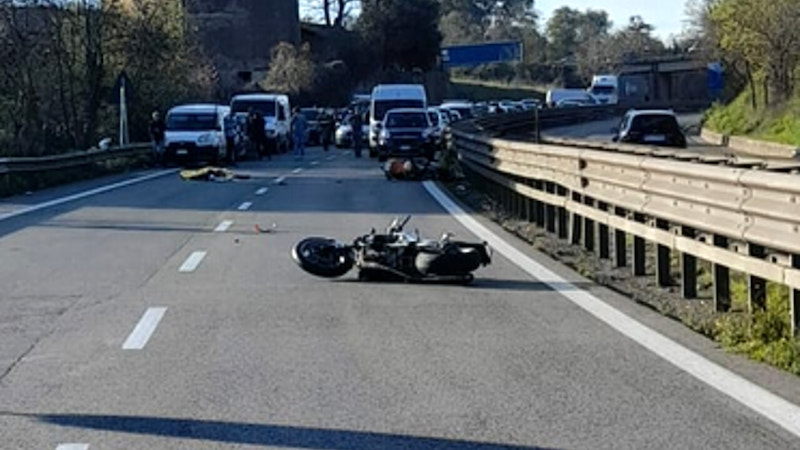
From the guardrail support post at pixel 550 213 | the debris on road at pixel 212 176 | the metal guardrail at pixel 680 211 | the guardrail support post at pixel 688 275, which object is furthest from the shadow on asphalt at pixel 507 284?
the debris on road at pixel 212 176

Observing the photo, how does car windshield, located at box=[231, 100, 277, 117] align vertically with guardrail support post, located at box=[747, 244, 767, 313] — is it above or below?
above

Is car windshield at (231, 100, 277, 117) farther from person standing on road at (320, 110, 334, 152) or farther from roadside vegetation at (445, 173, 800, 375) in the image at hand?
roadside vegetation at (445, 173, 800, 375)

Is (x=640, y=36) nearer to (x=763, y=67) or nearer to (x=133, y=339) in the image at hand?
(x=763, y=67)

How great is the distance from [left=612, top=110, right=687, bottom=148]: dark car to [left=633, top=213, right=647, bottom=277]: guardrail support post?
86.3ft

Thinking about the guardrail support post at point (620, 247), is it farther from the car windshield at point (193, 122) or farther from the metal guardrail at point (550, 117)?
the car windshield at point (193, 122)

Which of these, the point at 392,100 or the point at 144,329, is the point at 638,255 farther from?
the point at 392,100

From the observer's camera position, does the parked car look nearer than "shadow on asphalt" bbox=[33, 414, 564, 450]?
Result: No

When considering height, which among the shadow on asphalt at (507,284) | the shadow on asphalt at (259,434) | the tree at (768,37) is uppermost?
the tree at (768,37)

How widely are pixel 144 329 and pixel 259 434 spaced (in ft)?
12.9

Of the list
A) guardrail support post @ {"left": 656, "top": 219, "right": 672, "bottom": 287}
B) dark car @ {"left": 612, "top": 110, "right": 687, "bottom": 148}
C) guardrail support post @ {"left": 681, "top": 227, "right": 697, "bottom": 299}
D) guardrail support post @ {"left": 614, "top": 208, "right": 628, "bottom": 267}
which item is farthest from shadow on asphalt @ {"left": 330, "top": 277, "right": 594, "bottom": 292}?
dark car @ {"left": 612, "top": 110, "right": 687, "bottom": 148}

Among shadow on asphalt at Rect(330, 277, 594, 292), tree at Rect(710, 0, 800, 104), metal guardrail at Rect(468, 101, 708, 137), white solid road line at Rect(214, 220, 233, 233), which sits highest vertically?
tree at Rect(710, 0, 800, 104)

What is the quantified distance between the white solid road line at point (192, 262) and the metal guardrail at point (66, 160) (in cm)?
1513

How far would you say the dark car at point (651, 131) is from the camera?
4072 centimetres

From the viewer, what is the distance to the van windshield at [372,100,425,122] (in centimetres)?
5103
